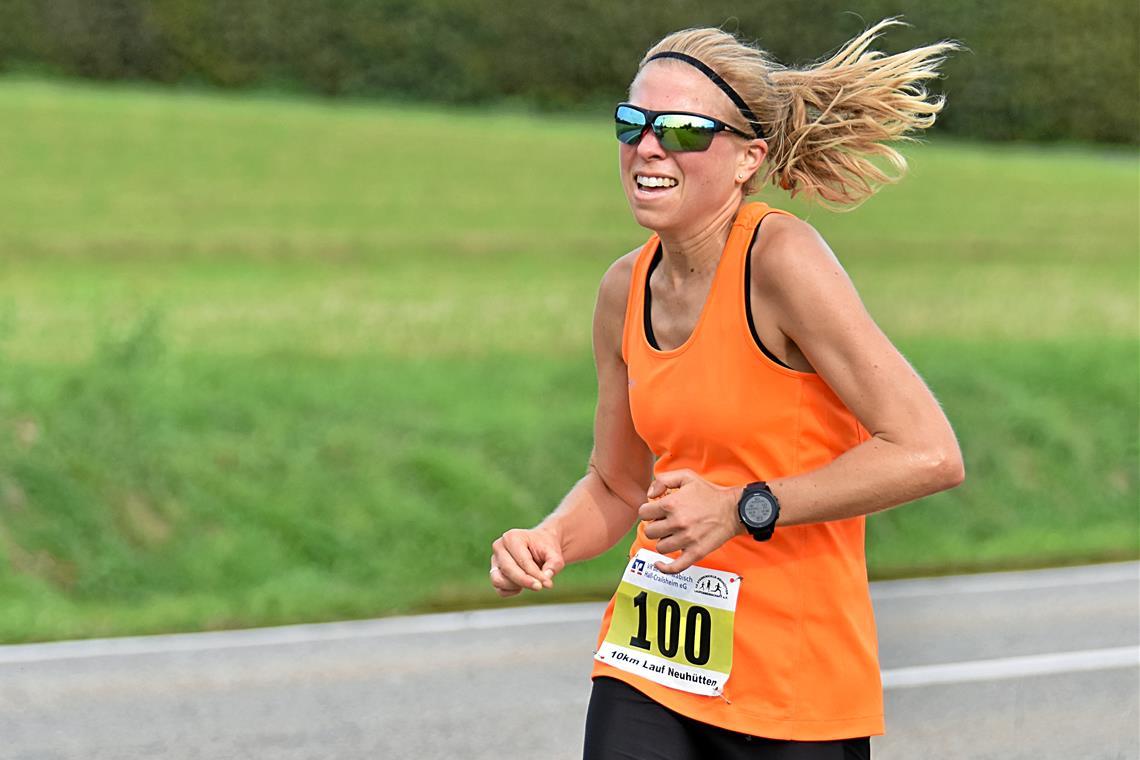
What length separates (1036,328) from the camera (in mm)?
17328

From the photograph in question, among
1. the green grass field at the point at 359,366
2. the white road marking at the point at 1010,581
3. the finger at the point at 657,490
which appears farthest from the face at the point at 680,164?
the white road marking at the point at 1010,581

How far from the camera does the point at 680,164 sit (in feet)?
11.7

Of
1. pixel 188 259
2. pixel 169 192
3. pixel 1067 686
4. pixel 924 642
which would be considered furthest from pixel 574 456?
pixel 169 192

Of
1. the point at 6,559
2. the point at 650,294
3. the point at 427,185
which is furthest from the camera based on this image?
the point at 427,185

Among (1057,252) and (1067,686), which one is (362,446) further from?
(1057,252)

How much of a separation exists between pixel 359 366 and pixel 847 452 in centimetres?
1009

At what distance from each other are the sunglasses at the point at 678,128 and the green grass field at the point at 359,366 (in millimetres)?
868

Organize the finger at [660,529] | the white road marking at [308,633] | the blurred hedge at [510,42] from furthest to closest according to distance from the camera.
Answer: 1. the blurred hedge at [510,42]
2. the white road marking at [308,633]
3. the finger at [660,529]

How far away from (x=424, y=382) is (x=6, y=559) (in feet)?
13.2

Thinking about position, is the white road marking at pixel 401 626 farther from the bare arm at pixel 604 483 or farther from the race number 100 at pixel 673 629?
the race number 100 at pixel 673 629

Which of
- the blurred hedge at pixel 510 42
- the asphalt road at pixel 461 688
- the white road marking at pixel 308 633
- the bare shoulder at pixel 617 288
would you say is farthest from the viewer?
the blurred hedge at pixel 510 42

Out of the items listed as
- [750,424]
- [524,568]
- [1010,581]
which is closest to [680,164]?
[750,424]

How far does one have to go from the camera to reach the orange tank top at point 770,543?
11.3 ft

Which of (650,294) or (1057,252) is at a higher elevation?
(650,294)
